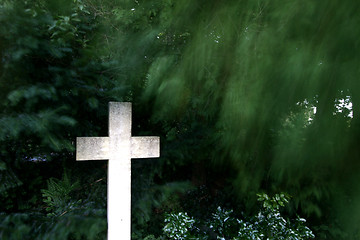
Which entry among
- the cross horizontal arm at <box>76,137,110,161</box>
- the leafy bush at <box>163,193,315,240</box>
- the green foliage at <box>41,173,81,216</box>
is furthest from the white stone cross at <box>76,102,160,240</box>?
the leafy bush at <box>163,193,315,240</box>

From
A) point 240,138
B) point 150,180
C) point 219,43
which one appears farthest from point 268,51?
point 150,180

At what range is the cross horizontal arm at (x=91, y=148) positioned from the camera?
1705 mm

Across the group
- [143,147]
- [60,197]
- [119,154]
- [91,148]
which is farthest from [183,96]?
[60,197]

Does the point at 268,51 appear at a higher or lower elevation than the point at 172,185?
higher

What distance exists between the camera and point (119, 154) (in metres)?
1.85

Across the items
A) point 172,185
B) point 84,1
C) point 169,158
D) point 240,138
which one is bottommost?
point 172,185

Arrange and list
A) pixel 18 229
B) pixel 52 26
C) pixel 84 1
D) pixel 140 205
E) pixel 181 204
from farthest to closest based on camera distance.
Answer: pixel 181 204, pixel 84 1, pixel 140 205, pixel 52 26, pixel 18 229

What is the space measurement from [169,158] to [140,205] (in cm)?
54

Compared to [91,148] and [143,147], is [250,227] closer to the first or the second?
[143,147]

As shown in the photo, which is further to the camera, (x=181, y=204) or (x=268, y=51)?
(x=181, y=204)

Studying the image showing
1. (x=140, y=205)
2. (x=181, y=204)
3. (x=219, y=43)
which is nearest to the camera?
(x=219, y=43)

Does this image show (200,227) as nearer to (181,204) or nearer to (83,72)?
(181,204)

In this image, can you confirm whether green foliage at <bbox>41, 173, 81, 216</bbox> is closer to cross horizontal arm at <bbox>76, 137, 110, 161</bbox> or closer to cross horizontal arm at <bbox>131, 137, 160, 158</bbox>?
cross horizontal arm at <bbox>76, 137, 110, 161</bbox>

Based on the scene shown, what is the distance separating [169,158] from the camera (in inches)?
98.3
